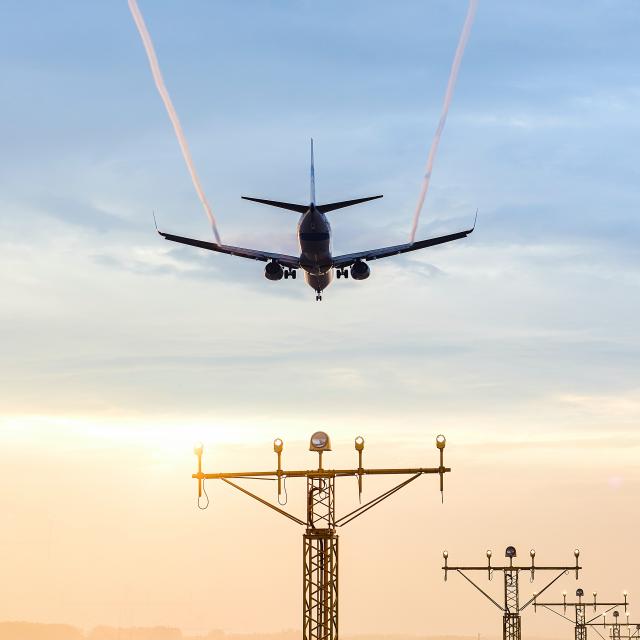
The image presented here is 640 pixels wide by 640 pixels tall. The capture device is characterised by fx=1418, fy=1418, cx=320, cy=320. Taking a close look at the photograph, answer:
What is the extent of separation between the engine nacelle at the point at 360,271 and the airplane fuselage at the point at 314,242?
213 cm

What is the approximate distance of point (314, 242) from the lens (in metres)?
102

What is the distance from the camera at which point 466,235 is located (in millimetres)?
105250

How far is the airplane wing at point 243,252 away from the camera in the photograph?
352 feet

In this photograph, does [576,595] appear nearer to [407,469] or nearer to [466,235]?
[466,235]

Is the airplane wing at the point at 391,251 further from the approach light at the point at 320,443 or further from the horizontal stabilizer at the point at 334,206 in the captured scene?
the approach light at the point at 320,443

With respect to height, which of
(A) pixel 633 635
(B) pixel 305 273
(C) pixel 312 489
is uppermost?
(B) pixel 305 273

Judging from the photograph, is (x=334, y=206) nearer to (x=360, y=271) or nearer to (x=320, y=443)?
(x=360, y=271)

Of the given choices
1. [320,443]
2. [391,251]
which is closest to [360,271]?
[391,251]

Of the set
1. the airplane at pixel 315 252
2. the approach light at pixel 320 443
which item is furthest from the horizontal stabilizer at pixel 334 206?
the approach light at pixel 320 443

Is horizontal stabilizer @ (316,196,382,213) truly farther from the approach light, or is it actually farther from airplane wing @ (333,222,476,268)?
the approach light

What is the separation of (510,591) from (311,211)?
33.1 m

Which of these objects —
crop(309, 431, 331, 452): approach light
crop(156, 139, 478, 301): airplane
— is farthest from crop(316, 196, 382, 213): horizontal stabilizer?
crop(309, 431, 331, 452): approach light

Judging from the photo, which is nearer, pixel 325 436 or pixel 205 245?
pixel 325 436

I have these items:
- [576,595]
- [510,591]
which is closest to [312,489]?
[510,591]
